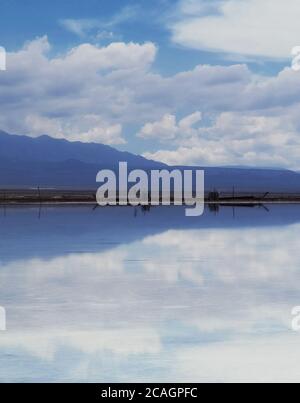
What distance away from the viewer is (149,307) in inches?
761

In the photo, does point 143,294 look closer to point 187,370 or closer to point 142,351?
point 142,351

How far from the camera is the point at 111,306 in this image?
64.0ft

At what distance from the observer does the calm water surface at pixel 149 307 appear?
14602 mm

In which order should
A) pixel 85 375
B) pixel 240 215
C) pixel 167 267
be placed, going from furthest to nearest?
pixel 240 215 < pixel 167 267 < pixel 85 375

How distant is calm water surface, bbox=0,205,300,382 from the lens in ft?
47.9

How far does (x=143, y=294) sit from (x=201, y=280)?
2.47 meters

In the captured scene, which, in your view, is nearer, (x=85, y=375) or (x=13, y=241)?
(x=85, y=375)

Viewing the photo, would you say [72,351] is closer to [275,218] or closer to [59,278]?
[59,278]

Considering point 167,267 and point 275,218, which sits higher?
point 275,218

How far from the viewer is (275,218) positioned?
5091cm
